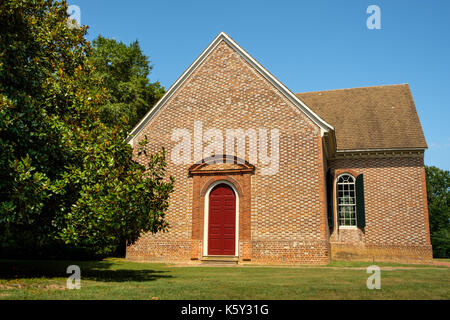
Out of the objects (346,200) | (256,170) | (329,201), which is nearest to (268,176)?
(256,170)

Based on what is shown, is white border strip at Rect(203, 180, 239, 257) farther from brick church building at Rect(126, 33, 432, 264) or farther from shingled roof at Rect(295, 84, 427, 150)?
shingled roof at Rect(295, 84, 427, 150)

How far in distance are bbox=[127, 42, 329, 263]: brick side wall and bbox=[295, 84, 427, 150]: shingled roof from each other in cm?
580

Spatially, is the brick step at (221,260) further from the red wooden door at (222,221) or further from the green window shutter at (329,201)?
the green window shutter at (329,201)

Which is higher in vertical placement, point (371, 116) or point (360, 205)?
point (371, 116)

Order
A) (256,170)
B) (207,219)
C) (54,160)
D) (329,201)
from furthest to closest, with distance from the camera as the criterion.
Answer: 1. (329,201)
2. (207,219)
3. (256,170)
4. (54,160)

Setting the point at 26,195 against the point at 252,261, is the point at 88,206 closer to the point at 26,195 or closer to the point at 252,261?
the point at 26,195

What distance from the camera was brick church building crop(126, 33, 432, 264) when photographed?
15398 millimetres

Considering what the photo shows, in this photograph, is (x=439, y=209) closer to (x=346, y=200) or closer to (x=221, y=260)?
(x=346, y=200)

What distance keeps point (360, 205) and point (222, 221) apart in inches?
304

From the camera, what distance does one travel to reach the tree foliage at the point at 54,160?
8805mm

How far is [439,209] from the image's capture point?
51906 mm

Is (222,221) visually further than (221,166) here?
No

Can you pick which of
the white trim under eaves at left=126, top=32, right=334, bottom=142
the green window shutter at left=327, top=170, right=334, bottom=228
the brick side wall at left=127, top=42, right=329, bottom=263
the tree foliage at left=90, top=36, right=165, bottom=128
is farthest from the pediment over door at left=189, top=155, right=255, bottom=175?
the tree foliage at left=90, top=36, right=165, bottom=128

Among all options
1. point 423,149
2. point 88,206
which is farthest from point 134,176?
point 423,149
